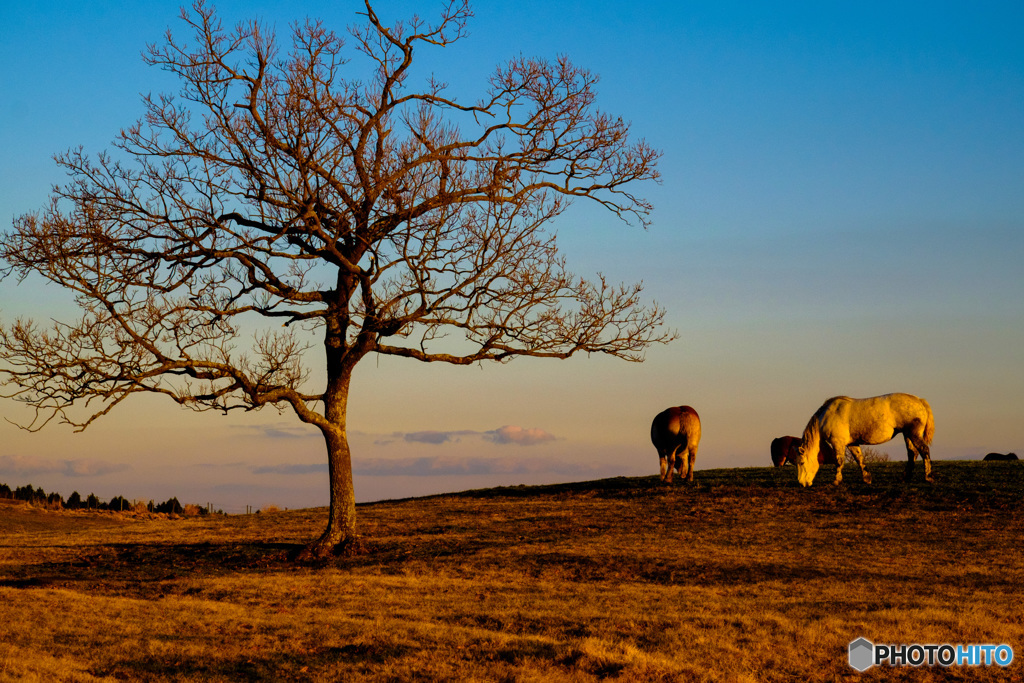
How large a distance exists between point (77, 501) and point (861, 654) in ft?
151

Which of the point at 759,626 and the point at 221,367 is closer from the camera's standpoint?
the point at 759,626

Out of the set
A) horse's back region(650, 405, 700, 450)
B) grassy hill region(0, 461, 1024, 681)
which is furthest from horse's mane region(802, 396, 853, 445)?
horse's back region(650, 405, 700, 450)

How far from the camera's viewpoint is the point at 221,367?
21.3 meters

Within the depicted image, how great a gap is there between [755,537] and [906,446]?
9473mm

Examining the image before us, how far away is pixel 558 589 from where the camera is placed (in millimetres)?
18016

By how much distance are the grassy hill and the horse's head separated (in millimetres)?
594

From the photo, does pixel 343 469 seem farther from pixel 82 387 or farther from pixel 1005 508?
pixel 1005 508

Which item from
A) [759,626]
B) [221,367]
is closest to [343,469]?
[221,367]

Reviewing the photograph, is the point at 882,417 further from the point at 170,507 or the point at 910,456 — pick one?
the point at 170,507

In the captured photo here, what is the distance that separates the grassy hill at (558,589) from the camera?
1227cm

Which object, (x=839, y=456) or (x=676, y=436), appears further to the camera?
(x=676, y=436)

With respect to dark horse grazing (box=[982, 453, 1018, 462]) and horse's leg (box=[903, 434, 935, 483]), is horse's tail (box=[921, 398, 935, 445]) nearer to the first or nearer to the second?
horse's leg (box=[903, 434, 935, 483])

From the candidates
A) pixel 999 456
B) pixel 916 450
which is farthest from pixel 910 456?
pixel 999 456

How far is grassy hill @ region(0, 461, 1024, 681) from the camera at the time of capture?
1227 cm
